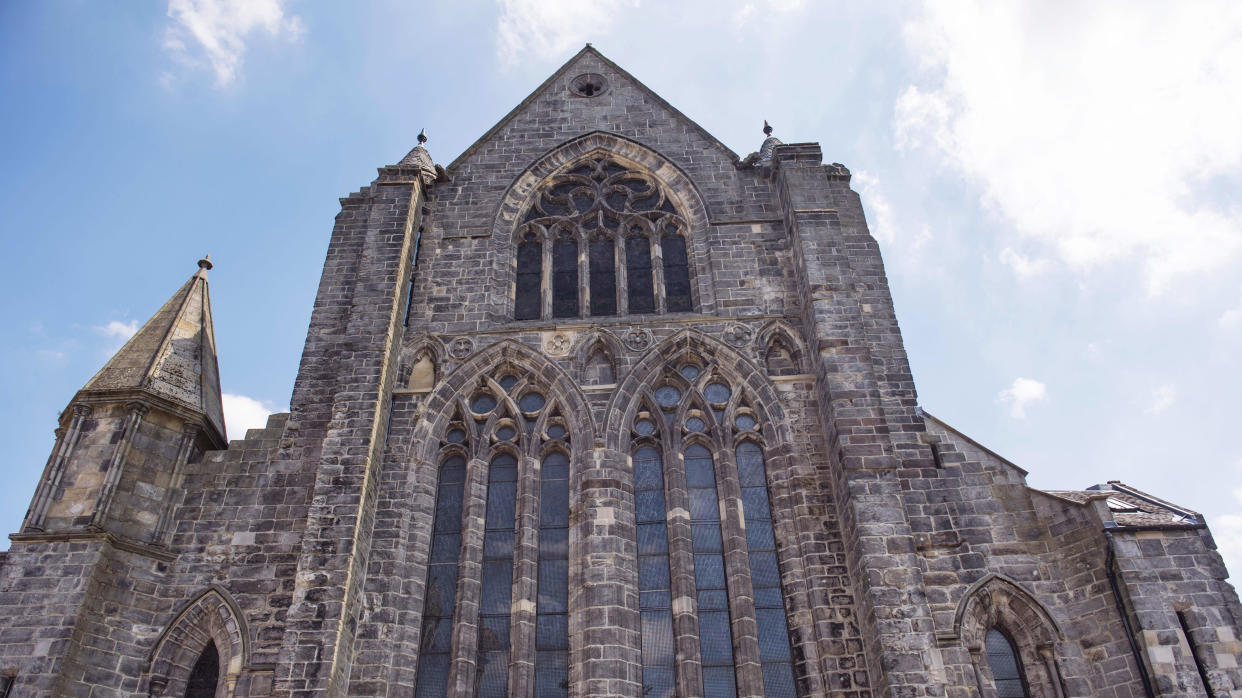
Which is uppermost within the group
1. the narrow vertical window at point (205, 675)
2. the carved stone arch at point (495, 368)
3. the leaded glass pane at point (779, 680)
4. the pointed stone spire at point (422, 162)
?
the pointed stone spire at point (422, 162)

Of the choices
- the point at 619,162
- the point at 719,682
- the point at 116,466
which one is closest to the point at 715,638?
the point at 719,682

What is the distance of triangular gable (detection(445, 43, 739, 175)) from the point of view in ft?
54.2

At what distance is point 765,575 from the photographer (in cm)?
1134

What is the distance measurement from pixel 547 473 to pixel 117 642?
5.15 metres

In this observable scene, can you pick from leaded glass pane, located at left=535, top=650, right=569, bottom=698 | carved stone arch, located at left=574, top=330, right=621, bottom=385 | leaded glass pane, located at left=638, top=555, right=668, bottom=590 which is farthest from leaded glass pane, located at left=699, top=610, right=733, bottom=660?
carved stone arch, located at left=574, top=330, right=621, bottom=385

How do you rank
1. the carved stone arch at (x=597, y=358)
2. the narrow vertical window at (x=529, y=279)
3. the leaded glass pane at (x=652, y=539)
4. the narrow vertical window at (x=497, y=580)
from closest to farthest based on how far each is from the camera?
the narrow vertical window at (x=497, y=580) → the leaded glass pane at (x=652, y=539) → the carved stone arch at (x=597, y=358) → the narrow vertical window at (x=529, y=279)

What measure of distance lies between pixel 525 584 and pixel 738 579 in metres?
2.45

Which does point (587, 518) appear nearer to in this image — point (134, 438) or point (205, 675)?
point (205, 675)

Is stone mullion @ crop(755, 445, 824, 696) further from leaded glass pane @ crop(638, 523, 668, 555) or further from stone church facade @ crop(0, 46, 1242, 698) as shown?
leaded glass pane @ crop(638, 523, 668, 555)

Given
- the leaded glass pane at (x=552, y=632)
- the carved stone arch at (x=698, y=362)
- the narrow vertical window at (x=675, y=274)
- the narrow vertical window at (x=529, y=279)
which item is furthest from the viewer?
the narrow vertical window at (x=529, y=279)

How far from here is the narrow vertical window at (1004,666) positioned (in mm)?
10422

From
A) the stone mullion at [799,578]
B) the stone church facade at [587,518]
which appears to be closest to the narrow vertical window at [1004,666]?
the stone church facade at [587,518]

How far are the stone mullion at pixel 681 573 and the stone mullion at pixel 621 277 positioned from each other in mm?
2335

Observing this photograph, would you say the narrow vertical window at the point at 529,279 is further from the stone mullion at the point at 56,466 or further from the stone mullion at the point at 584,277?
the stone mullion at the point at 56,466
